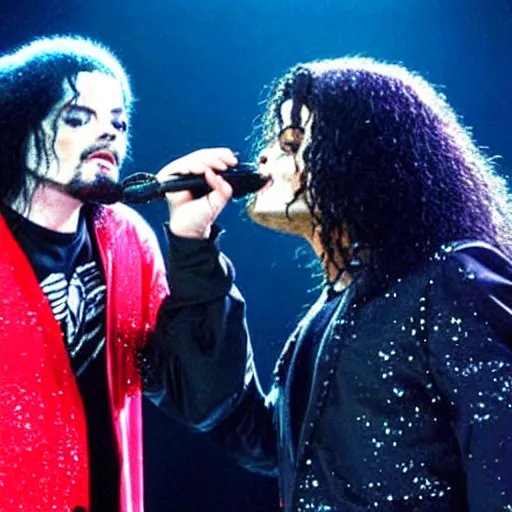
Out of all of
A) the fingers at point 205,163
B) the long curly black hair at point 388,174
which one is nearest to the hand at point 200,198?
the fingers at point 205,163

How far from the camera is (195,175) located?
1.16 metres

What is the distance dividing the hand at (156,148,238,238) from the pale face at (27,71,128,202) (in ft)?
0.57

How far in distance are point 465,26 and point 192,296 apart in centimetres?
125

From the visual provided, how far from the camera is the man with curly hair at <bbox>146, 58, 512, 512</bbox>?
0.93 meters

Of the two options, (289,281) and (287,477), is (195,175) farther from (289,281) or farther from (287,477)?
(289,281)

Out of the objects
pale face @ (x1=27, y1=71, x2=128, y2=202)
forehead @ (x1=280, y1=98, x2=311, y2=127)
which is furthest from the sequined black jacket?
pale face @ (x1=27, y1=71, x2=128, y2=202)

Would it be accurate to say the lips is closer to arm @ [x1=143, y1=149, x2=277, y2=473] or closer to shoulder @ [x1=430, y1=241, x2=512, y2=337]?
arm @ [x1=143, y1=149, x2=277, y2=473]

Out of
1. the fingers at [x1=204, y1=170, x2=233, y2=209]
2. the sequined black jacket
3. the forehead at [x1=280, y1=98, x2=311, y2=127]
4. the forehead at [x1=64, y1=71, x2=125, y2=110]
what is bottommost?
the sequined black jacket

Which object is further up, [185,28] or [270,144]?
[185,28]

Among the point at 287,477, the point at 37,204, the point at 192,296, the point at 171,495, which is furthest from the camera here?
the point at 171,495

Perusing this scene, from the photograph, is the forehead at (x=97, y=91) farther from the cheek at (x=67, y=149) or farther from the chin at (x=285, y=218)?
the chin at (x=285, y=218)

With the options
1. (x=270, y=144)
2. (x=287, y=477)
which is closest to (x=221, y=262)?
(x=270, y=144)

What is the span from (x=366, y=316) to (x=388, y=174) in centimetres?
18

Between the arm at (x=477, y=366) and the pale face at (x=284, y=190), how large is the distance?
25cm
